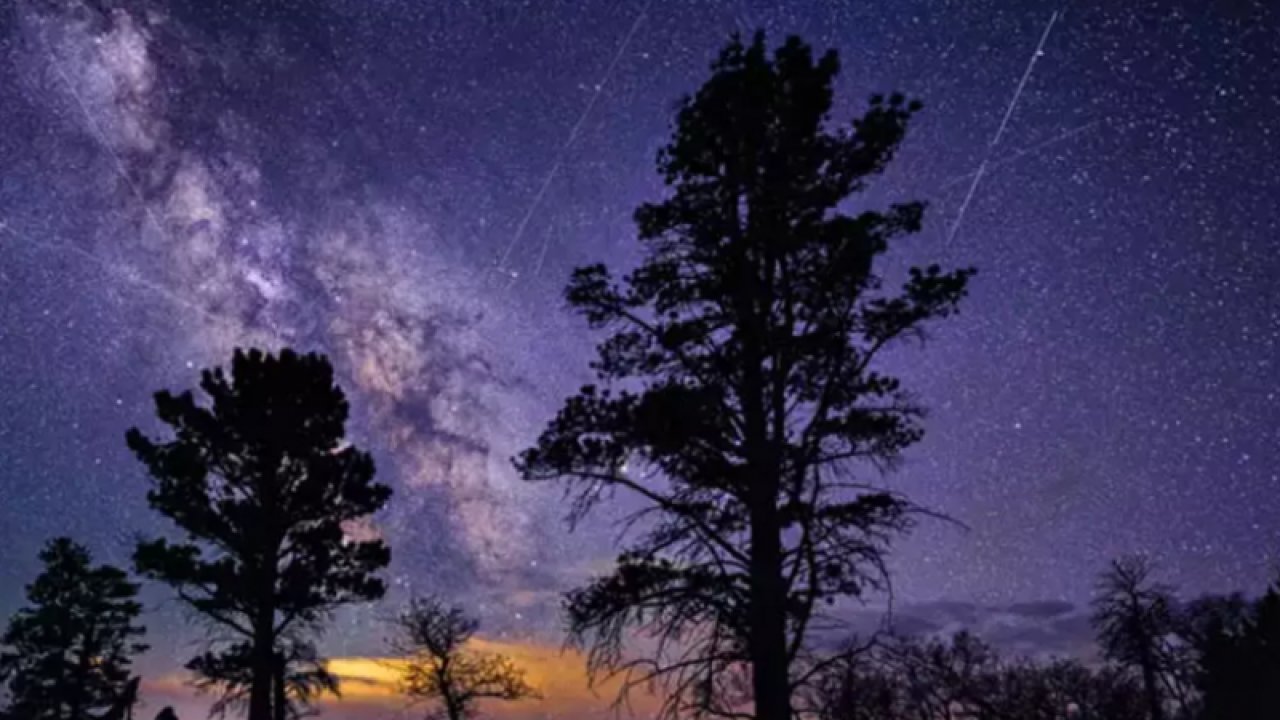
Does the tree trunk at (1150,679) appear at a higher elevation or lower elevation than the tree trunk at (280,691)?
lower

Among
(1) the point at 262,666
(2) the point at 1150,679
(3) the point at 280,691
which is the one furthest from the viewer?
(2) the point at 1150,679

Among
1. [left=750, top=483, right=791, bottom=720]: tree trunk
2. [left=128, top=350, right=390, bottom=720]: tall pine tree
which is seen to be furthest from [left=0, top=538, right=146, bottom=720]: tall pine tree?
[left=750, top=483, right=791, bottom=720]: tree trunk

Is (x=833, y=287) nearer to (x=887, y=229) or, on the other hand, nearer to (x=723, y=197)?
(x=887, y=229)

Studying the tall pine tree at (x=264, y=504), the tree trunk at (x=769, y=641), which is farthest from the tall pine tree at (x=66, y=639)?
the tree trunk at (x=769, y=641)

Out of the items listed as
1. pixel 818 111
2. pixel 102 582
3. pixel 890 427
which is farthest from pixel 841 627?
pixel 102 582

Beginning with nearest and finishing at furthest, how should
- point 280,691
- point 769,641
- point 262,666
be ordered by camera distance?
1. point 769,641
2. point 262,666
3. point 280,691

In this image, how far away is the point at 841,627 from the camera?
373 inches

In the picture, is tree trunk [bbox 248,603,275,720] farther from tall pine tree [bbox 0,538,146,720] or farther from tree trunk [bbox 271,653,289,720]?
tall pine tree [bbox 0,538,146,720]

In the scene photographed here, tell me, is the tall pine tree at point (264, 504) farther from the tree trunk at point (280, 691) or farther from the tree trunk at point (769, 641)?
the tree trunk at point (769, 641)

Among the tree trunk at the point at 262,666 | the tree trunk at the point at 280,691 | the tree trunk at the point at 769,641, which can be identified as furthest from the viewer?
the tree trunk at the point at 280,691

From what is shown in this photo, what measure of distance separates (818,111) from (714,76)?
61.8 inches

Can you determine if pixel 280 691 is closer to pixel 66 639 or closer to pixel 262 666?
pixel 262 666

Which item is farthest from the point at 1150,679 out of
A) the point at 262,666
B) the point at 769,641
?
the point at 262,666

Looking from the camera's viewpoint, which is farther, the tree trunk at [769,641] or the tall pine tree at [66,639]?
the tall pine tree at [66,639]
